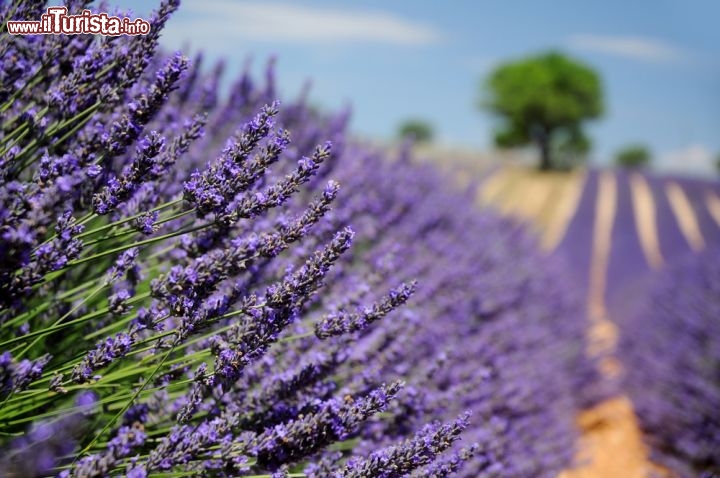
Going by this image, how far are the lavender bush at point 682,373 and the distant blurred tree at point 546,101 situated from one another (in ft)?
103

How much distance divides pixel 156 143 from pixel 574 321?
203 inches

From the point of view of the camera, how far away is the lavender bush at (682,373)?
4.21 meters

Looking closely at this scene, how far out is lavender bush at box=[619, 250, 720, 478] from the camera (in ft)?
13.8

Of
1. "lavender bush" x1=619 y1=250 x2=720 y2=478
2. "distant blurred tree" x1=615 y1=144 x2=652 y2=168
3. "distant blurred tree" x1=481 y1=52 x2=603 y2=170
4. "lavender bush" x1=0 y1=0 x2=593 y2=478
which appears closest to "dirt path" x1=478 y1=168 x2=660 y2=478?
"lavender bush" x1=619 y1=250 x2=720 y2=478

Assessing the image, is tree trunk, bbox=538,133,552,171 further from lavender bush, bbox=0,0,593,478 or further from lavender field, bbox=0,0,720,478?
lavender bush, bbox=0,0,593,478

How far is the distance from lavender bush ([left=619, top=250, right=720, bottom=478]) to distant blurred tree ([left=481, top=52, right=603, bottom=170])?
3126 centimetres

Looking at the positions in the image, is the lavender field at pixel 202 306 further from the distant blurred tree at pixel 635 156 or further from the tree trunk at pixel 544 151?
the distant blurred tree at pixel 635 156

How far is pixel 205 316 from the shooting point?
1146 mm

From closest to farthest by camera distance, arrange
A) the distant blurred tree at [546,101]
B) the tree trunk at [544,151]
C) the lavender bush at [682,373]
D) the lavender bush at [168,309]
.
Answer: the lavender bush at [168,309] → the lavender bush at [682,373] → the tree trunk at [544,151] → the distant blurred tree at [546,101]

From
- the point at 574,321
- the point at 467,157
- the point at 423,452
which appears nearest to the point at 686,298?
the point at 574,321

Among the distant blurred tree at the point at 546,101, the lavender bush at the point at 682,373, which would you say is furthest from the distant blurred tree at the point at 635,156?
the lavender bush at the point at 682,373

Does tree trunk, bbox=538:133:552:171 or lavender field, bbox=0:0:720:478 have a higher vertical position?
lavender field, bbox=0:0:720:478

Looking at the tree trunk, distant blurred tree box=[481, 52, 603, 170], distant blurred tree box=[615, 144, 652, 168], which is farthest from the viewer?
distant blurred tree box=[615, 144, 652, 168]

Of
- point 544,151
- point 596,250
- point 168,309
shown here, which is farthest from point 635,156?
point 168,309
